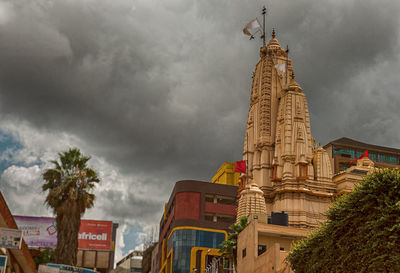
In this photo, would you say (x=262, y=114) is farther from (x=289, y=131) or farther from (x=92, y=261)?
(x=92, y=261)

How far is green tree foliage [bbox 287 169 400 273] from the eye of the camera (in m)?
23.4

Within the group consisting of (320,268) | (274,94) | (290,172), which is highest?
(274,94)

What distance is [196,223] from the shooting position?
93.0 meters

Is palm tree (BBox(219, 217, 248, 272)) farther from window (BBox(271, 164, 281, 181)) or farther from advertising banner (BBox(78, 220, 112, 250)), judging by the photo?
advertising banner (BBox(78, 220, 112, 250))

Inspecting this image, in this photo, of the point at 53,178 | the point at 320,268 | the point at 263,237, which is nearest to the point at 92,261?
the point at 263,237

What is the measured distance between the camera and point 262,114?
291 ft

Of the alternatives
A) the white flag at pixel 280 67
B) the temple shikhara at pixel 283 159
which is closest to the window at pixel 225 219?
the temple shikhara at pixel 283 159

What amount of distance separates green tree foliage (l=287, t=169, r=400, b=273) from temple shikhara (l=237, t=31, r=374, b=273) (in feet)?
142

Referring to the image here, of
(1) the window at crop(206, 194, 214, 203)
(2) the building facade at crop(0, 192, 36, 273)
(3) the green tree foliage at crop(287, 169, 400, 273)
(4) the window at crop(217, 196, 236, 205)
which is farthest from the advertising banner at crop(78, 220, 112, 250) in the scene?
(3) the green tree foliage at crop(287, 169, 400, 273)

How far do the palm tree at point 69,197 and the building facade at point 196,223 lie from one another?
5455 cm

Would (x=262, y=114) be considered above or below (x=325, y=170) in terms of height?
above

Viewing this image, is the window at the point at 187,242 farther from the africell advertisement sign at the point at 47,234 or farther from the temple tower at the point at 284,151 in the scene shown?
the africell advertisement sign at the point at 47,234

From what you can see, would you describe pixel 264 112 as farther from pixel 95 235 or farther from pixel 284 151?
pixel 95 235

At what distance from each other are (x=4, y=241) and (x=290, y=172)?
60.8 meters
